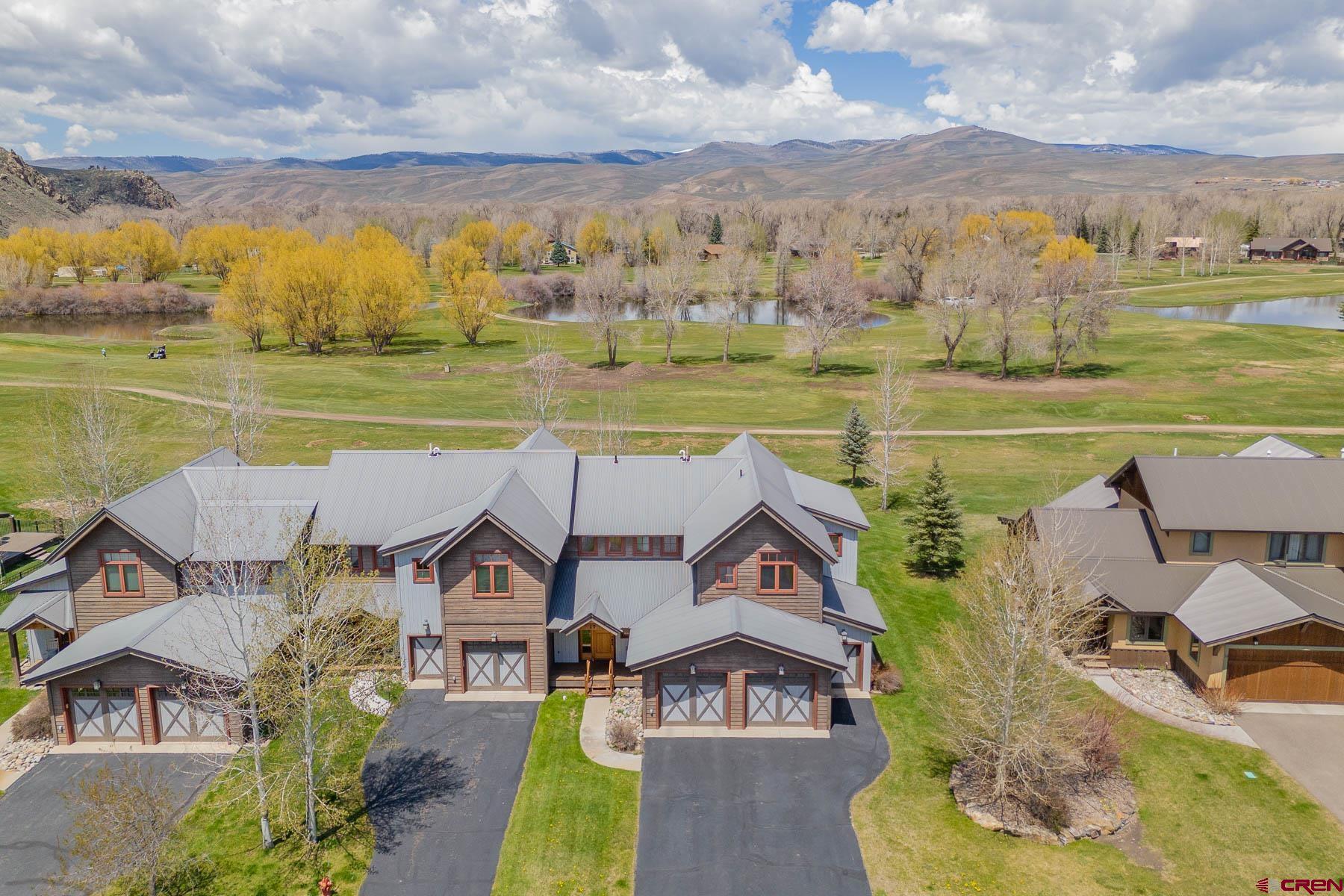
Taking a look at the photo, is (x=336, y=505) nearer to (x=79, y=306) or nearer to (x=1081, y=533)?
(x=1081, y=533)

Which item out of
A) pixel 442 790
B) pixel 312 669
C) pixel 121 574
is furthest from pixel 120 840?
pixel 121 574

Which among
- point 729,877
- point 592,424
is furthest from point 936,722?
point 592,424

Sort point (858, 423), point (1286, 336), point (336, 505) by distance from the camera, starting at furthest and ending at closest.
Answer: point (1286, 336), point (858, 423), point (336, 505)

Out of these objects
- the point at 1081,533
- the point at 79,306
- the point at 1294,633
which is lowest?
the point at 1294,633

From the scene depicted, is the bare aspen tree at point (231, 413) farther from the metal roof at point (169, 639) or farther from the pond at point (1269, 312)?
the pond at point (1269, 312)

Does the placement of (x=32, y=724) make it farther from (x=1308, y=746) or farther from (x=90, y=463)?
(x=1308, y=746)
